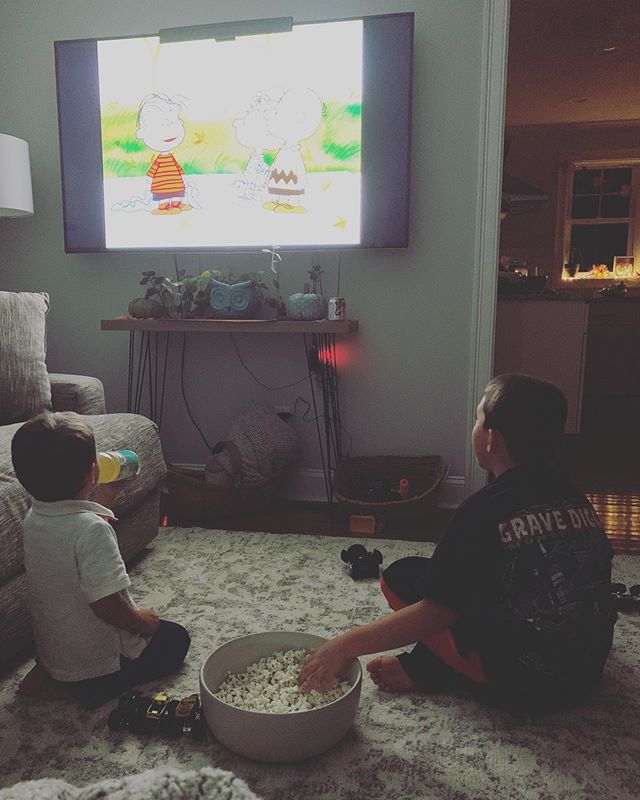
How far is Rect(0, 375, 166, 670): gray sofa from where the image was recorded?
1448mm

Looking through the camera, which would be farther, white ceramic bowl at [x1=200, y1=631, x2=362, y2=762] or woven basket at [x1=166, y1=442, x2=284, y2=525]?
woven basket at [x1=166, y1=442, x2=284, y2=525]

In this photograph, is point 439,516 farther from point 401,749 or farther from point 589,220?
point 589,220

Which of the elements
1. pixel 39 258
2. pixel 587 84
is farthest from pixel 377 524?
pixel 587 84

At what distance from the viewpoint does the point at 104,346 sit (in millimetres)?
2977

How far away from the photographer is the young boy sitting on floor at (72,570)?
1.27 meters

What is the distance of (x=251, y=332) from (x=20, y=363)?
2.95 ft

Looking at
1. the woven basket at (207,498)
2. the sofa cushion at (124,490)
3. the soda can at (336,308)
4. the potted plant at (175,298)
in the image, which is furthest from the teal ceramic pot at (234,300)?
the sofa cushion at (124,490)

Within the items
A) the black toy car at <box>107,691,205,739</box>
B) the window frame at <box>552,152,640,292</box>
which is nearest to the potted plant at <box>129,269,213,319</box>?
the black toy car at <box>107,691,205,739</box>

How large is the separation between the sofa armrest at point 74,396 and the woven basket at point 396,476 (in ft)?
3.14

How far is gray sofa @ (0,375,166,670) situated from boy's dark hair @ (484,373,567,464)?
1.07 metres

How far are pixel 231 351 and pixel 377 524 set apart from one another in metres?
1.02

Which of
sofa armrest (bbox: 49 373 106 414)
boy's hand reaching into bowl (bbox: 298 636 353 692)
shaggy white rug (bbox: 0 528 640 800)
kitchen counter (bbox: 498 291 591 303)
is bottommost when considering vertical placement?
shaggy white rug (bbox: 0 528 640 800)

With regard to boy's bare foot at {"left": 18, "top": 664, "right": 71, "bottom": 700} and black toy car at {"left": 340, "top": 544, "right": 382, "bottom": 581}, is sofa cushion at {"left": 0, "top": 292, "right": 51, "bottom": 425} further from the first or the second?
black toy car at {"left": 340, "top": 544, "right": 382, "bottom": 581}

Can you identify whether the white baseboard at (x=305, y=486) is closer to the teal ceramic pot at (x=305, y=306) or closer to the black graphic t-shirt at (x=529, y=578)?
the teal ceramic pot at (x=305, y=306)
